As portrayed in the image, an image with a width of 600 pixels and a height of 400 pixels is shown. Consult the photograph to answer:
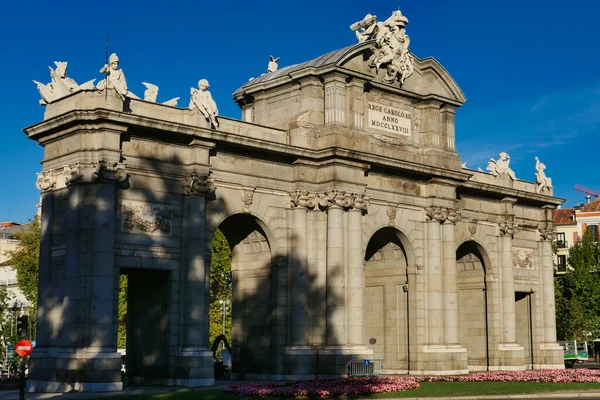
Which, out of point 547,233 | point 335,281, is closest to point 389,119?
point 335,281

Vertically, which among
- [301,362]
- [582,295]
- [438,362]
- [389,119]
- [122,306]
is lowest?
[438,362]

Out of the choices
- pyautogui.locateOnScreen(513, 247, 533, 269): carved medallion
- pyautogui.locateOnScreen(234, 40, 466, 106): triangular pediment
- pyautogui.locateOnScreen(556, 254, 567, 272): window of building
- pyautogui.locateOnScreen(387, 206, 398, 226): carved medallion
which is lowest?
pyautogui.locateOnScreen(513, 247, 533, 269): carved medallion

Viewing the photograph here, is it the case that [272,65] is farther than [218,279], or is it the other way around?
[218,279]

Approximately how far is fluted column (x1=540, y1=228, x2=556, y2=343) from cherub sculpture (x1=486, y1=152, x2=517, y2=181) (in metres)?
4.68

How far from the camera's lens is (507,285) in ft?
174

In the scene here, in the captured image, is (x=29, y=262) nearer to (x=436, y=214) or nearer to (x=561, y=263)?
(x=436, y=214)

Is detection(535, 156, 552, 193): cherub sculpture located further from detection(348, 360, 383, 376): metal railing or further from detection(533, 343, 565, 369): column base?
detection(348, 360, 383, 376): metal railing

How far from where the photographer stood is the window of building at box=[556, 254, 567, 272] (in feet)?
320

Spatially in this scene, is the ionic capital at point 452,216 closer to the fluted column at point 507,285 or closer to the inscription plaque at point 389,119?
the inscription plaque at point 389,119

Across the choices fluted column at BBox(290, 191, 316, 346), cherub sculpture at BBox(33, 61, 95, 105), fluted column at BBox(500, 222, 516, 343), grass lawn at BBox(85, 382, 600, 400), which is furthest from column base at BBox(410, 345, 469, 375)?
cherub sculpture at BBox(33, 61, 95, 105)

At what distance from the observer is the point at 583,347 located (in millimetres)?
94312

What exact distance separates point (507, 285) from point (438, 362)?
9416 mm

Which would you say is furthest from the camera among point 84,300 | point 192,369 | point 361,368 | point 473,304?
point 473,304

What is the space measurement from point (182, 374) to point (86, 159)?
9481 millimetres
